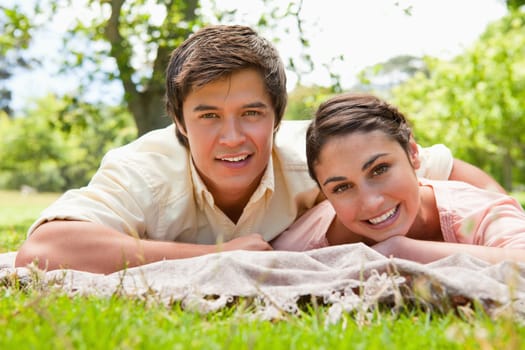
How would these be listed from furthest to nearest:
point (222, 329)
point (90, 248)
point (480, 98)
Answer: point (480, 98), point (90, 248), point (222, 329)

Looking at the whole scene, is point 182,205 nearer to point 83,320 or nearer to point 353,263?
point 353,263

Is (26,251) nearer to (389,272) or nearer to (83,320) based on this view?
(83,320)

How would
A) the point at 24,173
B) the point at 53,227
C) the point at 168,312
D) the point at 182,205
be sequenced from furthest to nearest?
the point at 24,173 → the point at 182,205 → the point at 53,227 → the point at 168,312

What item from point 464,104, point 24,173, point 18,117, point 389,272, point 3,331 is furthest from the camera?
point 24,173

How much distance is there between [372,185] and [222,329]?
4.82 feet

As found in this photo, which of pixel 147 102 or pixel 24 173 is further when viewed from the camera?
pixel 24 173

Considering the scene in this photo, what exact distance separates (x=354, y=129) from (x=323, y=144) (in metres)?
0.19

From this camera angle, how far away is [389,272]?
225 cm

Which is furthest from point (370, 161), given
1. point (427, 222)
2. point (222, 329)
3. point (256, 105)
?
point (222, 329)

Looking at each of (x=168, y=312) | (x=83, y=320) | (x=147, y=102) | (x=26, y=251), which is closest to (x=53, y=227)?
(x=26, y=251)

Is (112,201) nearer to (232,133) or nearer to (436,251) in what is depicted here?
(232,133)

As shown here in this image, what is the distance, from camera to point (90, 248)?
116 inches

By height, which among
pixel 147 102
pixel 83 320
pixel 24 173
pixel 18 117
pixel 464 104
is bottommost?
pixel 24 173

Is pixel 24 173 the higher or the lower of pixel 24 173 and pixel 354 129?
the lower
